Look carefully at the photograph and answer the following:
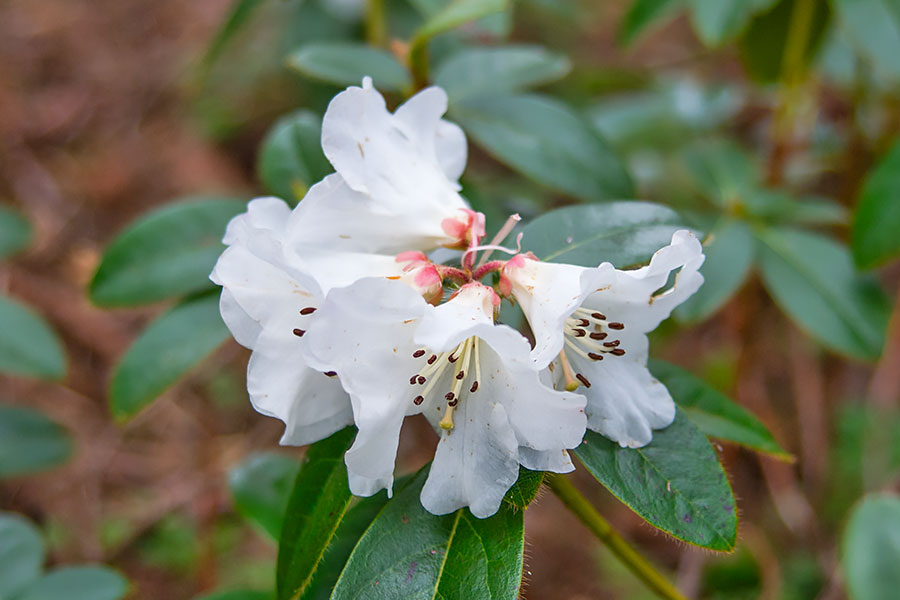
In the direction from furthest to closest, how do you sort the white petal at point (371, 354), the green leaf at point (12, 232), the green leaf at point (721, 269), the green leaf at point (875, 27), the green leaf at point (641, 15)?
the green leaf at point (12, 232)
the green leaf at point (641, 15)
the green leaf at point (875, 27)
the green leaf at point (721, 269)
the white petal at point (371, 354)

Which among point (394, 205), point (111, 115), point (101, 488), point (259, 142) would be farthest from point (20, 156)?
point (394, 205)

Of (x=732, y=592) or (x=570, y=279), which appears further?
(x=732, y=592)

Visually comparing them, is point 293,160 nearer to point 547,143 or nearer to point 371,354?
point 547,143

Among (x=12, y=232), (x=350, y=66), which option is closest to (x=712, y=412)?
(x=350, y=66)

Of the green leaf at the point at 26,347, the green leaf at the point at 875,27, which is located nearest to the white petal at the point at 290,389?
the green leaf at the point at 26,347

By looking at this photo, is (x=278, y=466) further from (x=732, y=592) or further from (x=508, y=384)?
(x=732, y=592)

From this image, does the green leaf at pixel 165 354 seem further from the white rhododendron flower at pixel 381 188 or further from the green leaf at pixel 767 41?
the green leaf at pixel 767 41
